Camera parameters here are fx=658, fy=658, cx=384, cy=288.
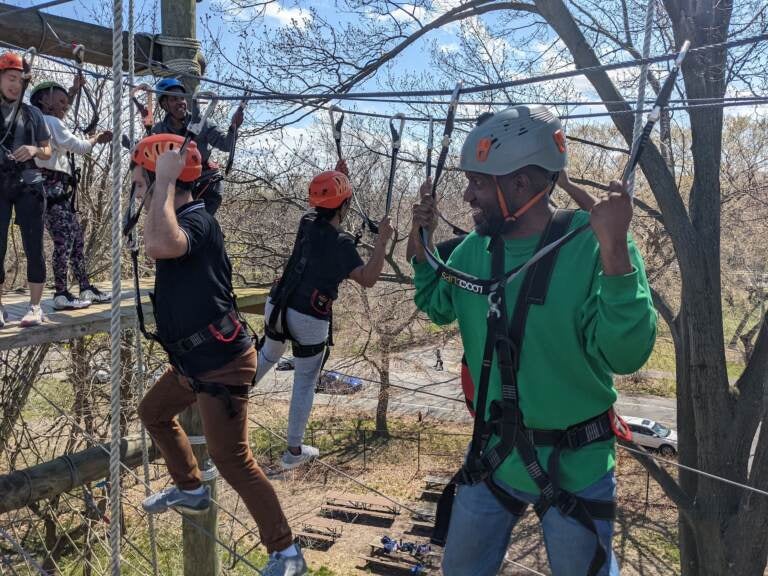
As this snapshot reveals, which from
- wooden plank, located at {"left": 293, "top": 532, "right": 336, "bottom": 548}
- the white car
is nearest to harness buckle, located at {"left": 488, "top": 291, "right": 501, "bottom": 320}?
wooden plank, located at {"left": 293, "top": 532, "right": 336, "bottom": 548}

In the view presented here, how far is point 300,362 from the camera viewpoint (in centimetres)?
349

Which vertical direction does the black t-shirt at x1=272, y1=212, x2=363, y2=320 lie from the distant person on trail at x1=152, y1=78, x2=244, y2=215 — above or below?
below

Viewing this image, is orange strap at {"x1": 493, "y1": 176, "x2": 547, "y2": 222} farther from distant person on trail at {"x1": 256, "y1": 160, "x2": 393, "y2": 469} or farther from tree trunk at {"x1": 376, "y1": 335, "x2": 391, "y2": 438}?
tree trunk at {"x1": 376, "y1": 335, "x2": 391, "y2": 438}

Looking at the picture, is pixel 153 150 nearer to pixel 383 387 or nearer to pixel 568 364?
pixel 568 364

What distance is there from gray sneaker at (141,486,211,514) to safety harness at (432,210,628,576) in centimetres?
177

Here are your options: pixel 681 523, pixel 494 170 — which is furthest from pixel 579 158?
pixel 494 170

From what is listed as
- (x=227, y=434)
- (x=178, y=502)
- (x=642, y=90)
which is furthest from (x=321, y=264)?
(x=642, y=90)

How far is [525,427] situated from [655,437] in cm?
1741

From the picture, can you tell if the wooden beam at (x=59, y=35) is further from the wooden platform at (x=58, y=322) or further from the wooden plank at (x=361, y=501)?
the wooden plank at (x=361, y=501)

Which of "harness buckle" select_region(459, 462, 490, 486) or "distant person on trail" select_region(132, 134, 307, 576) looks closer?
"harness buckle" select_region(459, 462, 490, 486)

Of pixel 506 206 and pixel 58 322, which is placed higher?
pixel 506 206

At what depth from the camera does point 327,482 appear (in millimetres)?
17297

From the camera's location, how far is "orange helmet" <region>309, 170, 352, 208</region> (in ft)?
10.6

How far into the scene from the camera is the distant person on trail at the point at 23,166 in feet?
12.0
